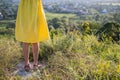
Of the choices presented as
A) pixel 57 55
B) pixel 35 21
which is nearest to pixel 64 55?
pixel 57 55

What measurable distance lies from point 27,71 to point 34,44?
34cm

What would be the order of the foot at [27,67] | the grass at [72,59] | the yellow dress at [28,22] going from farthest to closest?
1. the foot at [27,67]
2. the yellow dress at [28,22]
3. the grass at [72,59]

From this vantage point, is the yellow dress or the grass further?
the yellow dress

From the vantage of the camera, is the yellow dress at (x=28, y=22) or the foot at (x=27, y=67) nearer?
the yellow dress at (x=28, y=22)

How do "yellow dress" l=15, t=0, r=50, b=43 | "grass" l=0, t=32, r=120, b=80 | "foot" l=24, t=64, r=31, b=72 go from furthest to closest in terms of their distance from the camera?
1. "foot" l=24, t=64, r=31, b=72
2. "yellow dress" l=15, t=0, r=50, b=43
3. "grass" l=0, t=32, r=120, b=80

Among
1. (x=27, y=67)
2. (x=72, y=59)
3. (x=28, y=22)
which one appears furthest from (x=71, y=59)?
(x=28, y=22)

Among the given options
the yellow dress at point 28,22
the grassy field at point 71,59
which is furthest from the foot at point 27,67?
the yellow dress at point 28,22

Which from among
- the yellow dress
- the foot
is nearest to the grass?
the foot

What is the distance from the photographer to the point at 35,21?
3.25 m

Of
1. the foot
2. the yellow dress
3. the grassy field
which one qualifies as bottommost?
the foot

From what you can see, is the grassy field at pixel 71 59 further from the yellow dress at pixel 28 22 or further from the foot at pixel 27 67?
the yellow dress at pixel 28 22

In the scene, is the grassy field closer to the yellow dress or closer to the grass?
the grass

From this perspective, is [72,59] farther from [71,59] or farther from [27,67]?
[27,67]

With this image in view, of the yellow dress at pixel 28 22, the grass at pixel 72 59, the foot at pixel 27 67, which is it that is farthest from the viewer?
the foot at pixel 27 67
